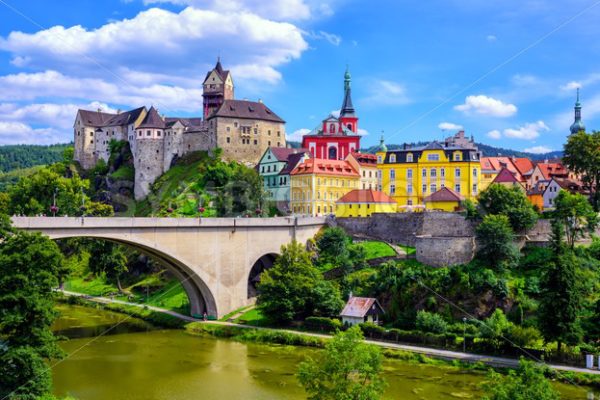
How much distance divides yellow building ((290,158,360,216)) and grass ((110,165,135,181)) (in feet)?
119

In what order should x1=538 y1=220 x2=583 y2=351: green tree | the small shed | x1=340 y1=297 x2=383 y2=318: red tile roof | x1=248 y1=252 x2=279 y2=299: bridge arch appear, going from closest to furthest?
x1=538 y1=220 x2=583 y2=351: green tree
the small shed
x1=340 y1=297 x2=383 y2=318: red tile roof
x1=248 y1=252 x2=279 y2=299: bridge arch

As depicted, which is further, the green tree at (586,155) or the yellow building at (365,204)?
the yellow building at (365,204)

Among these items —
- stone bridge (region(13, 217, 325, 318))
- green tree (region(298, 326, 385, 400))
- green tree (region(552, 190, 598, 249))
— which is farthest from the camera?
green tree (region(552, 190, 598, 249))

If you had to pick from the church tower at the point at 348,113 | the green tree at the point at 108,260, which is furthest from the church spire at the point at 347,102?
the green tree at the point at 108,260

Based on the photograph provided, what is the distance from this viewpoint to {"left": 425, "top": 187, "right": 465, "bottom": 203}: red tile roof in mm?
72625

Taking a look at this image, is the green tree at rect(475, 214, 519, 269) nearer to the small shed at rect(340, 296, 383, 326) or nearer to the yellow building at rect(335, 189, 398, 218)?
the small shed at rect(340, 296, 383, 326)

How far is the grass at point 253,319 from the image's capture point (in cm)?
5575

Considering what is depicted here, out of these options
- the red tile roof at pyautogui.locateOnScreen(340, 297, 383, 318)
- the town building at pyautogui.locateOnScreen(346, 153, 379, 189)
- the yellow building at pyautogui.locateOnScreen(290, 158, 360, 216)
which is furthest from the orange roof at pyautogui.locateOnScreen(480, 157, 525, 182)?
the red tile roof at pyautogui.locateOnScreen(340, 297, 383, 318)

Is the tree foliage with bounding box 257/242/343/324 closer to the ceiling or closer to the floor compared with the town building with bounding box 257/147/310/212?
closer to the floor

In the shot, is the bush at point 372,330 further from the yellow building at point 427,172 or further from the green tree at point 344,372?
the yellow building at point 427,172

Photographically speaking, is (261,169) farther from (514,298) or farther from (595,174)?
(514,298)

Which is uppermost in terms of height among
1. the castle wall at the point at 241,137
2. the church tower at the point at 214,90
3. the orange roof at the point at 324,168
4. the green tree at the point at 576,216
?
the church tower at the point at 214,90

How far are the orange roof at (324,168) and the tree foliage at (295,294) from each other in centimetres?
2875

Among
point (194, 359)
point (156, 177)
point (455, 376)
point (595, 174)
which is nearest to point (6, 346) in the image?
point (194, 359)
